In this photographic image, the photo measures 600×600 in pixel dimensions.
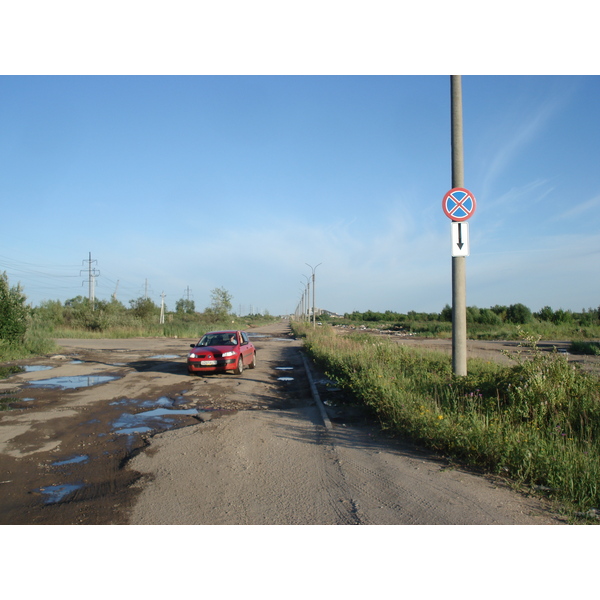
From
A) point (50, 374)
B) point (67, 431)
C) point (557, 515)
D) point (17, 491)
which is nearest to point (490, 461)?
point (557, 515)

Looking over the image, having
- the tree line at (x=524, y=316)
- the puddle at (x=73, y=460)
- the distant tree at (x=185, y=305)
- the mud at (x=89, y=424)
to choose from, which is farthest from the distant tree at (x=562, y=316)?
the distant tree at (x=185, y=305)

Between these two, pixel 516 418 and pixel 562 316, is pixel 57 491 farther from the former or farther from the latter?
pixel 562 316

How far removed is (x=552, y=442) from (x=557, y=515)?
1475 millimetres

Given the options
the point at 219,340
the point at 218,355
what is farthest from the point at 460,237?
the point at 219,340

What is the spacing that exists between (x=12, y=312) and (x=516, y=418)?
23.2 m

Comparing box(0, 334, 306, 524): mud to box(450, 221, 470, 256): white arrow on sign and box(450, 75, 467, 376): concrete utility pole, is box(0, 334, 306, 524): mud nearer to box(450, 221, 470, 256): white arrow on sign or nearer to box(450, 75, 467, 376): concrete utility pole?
box(450, 75, 467, 376): concrete utility pole

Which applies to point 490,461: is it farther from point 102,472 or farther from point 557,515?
point 102,472

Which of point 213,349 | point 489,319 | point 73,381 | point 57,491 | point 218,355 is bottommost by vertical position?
point 73,381

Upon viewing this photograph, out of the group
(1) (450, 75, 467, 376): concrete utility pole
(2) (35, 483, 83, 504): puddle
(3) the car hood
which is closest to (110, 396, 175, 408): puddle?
(3) the car hood

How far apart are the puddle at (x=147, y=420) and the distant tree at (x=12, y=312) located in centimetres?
1633

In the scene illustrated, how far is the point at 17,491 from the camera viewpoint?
5023 millimetres

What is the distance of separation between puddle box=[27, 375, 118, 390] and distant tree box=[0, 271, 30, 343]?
945cm

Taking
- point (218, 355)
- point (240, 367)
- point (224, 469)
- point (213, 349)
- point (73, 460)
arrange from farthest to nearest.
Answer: point (240, 367)
point (213, 349)
point (218, 355)
point (73, 460)
point (224, 469)

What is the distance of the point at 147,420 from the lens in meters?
8.80
